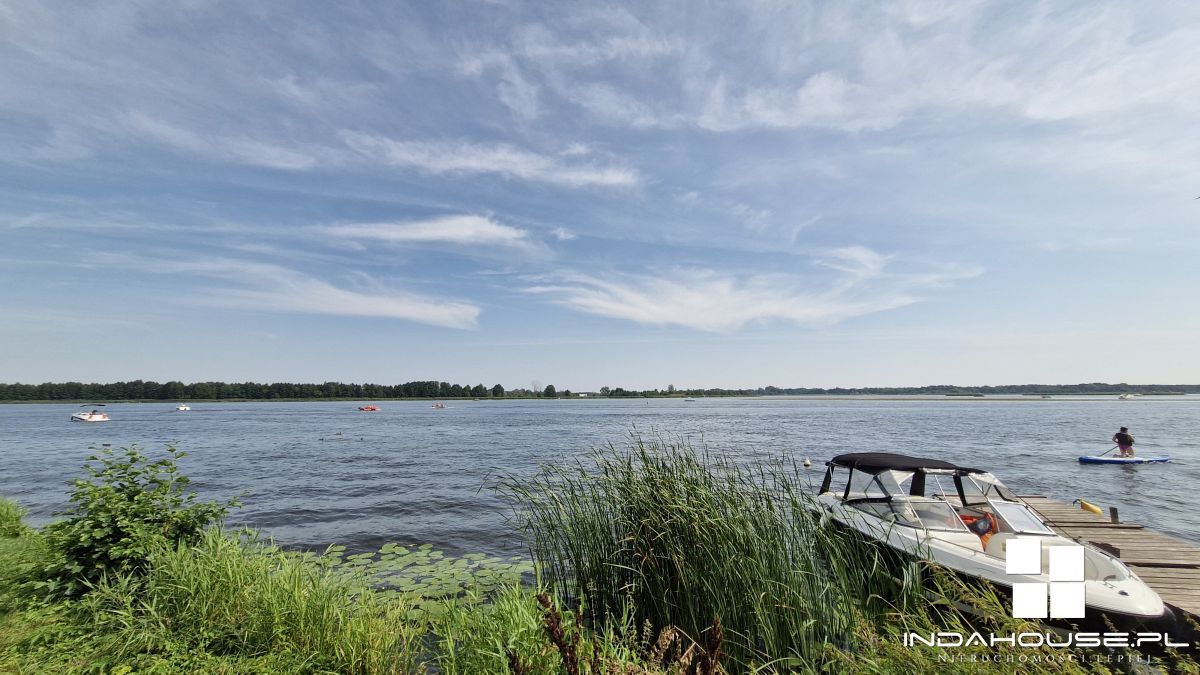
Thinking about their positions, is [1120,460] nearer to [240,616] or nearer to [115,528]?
[240,616]

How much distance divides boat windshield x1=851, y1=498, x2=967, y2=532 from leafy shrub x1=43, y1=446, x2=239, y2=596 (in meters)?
→ 10.4

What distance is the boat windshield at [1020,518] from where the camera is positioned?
841cm

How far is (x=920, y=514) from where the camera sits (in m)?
9.07

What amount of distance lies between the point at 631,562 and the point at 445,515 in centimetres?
1095

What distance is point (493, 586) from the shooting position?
9859mm

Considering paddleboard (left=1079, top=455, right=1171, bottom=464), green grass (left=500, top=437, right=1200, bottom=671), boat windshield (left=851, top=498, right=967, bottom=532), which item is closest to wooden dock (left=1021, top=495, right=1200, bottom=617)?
boat windshield (left=851, top=498, right=967, bottom=532)

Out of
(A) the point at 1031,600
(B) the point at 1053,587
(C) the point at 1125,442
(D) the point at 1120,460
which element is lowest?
(D) the point at 1120,460

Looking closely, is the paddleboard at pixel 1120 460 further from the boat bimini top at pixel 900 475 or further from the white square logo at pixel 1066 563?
the white square logo at pixel 1066 563

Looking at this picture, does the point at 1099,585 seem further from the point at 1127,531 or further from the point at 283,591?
the point at 283,591

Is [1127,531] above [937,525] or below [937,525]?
below

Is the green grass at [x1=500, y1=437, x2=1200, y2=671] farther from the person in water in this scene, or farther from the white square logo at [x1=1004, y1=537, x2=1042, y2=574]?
the person in water

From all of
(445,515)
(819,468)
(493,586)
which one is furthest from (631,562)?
(819,468)

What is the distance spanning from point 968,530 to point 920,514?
0.70m

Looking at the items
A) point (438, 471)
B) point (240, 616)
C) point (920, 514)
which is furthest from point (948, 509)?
→ point (438, 471)
